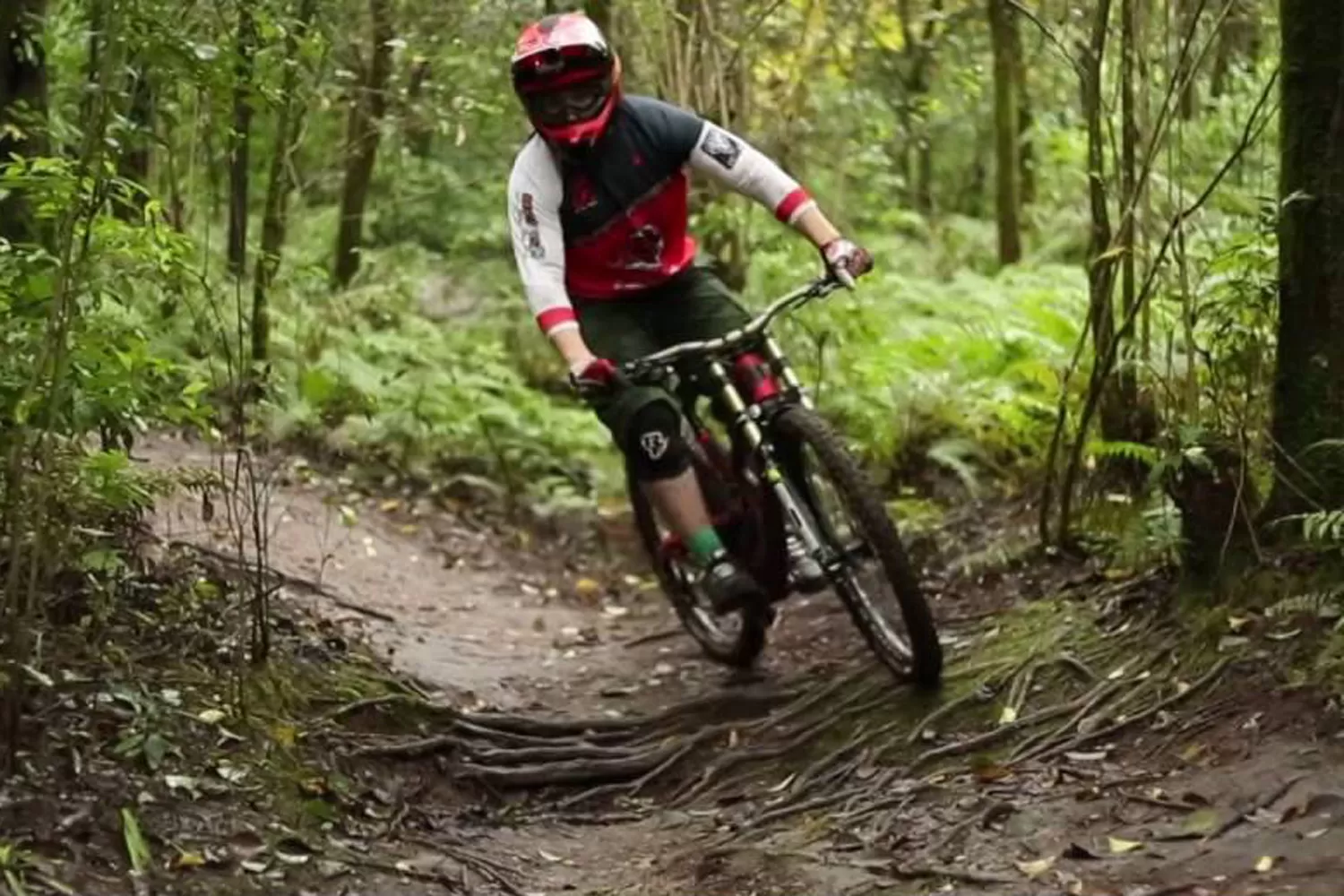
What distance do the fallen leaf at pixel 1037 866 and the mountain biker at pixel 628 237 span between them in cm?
189

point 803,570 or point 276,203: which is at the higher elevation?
point 276,203

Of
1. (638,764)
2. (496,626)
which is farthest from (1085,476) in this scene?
(496,626)

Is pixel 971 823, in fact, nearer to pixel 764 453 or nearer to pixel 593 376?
pixel 764 453

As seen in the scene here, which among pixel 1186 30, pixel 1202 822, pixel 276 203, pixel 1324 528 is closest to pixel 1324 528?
pixel 1324 528

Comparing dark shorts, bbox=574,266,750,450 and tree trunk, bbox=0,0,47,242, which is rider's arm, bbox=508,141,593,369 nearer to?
dark shorts, bbox=574,266,750,450

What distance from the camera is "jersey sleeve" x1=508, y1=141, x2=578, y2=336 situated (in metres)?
5.64

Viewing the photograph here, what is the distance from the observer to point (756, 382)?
5805 mm

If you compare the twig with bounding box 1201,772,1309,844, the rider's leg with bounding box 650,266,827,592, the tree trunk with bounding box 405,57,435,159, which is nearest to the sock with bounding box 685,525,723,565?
the rider's leg with bounding box 650,266,827,592

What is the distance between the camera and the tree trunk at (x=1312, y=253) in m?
4.57

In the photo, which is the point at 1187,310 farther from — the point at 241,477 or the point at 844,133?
the point at 844,133

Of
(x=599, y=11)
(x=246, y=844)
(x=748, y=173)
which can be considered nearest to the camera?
(x=246, y=844)

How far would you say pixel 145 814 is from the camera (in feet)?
13.0

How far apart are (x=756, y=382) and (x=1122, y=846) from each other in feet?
8.02

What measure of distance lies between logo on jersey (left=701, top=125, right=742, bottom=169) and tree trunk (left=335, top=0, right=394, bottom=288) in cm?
398
